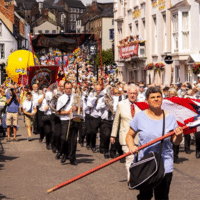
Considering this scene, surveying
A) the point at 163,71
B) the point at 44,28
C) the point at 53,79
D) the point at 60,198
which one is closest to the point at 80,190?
the point at 60,198

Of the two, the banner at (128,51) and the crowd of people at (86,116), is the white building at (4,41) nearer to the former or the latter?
the banner at (128,51)

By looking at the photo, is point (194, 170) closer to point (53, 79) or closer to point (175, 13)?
point (53, 79)

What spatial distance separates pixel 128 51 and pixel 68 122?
3124cm

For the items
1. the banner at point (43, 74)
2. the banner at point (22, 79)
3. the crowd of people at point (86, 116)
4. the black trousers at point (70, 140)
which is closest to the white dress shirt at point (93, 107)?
the crowd of people at point (86, 116)

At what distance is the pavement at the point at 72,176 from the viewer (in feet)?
28.5

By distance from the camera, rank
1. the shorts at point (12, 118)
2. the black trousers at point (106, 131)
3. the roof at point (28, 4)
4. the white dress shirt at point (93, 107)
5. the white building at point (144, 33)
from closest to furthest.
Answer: the black trousers at point (106, 131) < the white dress shirt at point (93, 107) < the shorts at point (12, 118) < the white building at point (144, 33) < the roof at point (28, 4)

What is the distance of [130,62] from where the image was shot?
146ft

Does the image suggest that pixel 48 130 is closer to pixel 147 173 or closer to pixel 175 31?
pixel 147 173

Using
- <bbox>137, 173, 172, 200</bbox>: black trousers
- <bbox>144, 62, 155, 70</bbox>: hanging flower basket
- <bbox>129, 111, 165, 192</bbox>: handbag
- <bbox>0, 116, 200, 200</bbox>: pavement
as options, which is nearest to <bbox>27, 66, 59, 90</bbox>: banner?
<bbox>0, 116, 200, 200</bbox>: pavement

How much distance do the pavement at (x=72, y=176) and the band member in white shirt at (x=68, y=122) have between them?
A: 0.36m

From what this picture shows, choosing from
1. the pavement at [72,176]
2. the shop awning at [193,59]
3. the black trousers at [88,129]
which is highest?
the shop awning at [193,59]

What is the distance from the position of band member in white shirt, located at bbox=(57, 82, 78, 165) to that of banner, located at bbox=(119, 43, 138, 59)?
28368 millimetres

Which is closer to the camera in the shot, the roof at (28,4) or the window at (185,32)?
the window at (185,32)

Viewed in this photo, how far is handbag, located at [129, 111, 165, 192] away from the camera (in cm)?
561
